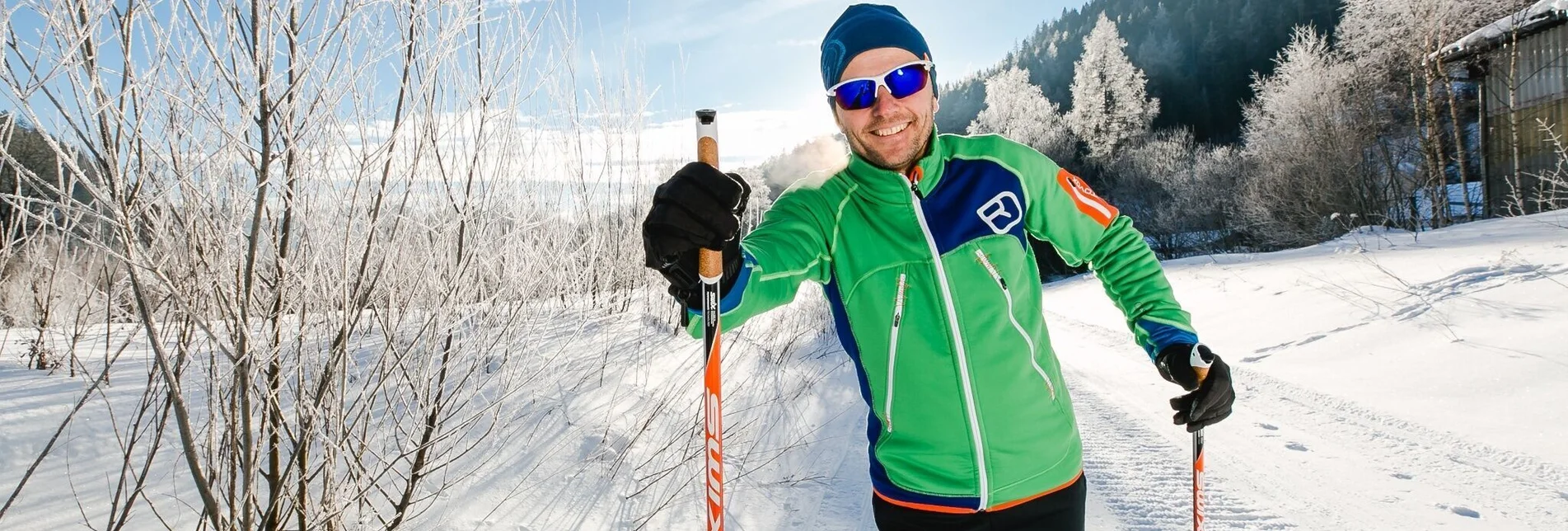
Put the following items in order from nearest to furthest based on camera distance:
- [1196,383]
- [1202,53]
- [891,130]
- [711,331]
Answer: [711,331]
[891,130]
[1196,383]
[1202,53]

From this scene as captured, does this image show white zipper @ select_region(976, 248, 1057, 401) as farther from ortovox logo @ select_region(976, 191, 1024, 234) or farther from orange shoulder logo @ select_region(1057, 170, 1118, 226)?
orange shoulder logo @ select_region(1057, 170, 1118, 226)

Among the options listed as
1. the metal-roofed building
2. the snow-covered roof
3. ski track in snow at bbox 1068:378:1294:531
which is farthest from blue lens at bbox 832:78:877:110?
the snow-covered roof

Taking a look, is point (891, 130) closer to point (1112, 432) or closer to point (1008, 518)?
point (1008, 518)

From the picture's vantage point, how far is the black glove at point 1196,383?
5.52 feet

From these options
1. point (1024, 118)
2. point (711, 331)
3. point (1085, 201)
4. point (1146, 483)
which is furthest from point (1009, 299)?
point (1024, 118)

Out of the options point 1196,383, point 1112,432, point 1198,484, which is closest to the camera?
point 1196,383

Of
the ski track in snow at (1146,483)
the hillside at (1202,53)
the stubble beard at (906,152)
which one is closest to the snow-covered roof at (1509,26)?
the ski track in snow at (1146,483)

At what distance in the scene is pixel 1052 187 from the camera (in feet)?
5.45

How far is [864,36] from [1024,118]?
3912cm

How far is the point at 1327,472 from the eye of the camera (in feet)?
10.7

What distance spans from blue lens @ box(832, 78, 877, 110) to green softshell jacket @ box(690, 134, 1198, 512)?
13 cm

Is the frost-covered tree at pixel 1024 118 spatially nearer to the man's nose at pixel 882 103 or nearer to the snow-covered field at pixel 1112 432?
the snow-covered field at pixel 1112 432

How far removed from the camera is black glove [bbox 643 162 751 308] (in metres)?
1.31

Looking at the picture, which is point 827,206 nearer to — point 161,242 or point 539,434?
point 161,242
